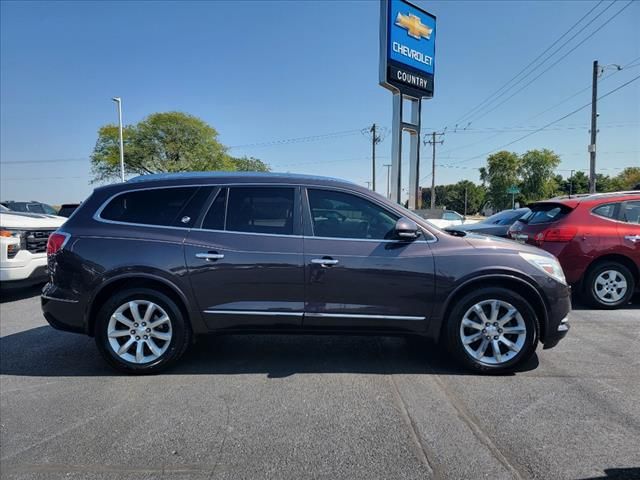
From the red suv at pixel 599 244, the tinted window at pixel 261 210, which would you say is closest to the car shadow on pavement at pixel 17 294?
the tinted window at pixel 261 210

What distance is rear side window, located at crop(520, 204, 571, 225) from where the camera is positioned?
6.52 metres

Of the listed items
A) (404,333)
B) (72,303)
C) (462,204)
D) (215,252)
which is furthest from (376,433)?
(462,204)

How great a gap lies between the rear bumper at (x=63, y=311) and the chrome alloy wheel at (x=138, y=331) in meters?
0.30

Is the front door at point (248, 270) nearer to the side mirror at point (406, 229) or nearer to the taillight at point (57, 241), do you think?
the side mirror at point (406, 229)

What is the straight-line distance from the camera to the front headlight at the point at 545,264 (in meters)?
3.94

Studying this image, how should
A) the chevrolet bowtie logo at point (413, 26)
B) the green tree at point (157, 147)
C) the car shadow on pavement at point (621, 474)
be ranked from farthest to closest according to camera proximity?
the green tree at point (157, 147)
the chevrolet bowtie logo at point (413, 26)
the car shadow on pavement at point (621, 474)

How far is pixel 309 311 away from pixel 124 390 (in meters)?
1.72

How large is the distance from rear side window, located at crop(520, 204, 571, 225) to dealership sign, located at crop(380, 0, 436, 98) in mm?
12577

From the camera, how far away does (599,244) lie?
6242mm

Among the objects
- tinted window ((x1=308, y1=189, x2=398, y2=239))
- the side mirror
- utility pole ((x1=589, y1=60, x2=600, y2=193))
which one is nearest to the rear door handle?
tinted window ((x1=308, y1=189, x2=398, y2=239))

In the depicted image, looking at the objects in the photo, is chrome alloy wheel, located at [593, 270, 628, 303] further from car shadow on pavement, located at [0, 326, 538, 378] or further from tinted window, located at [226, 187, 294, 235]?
tinted window, located at [226, 187, 294, 235]

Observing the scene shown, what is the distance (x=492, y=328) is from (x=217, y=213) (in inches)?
108

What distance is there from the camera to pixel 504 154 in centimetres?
6638

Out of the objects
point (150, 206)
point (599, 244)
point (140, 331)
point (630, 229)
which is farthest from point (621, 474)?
point (630, 229)
